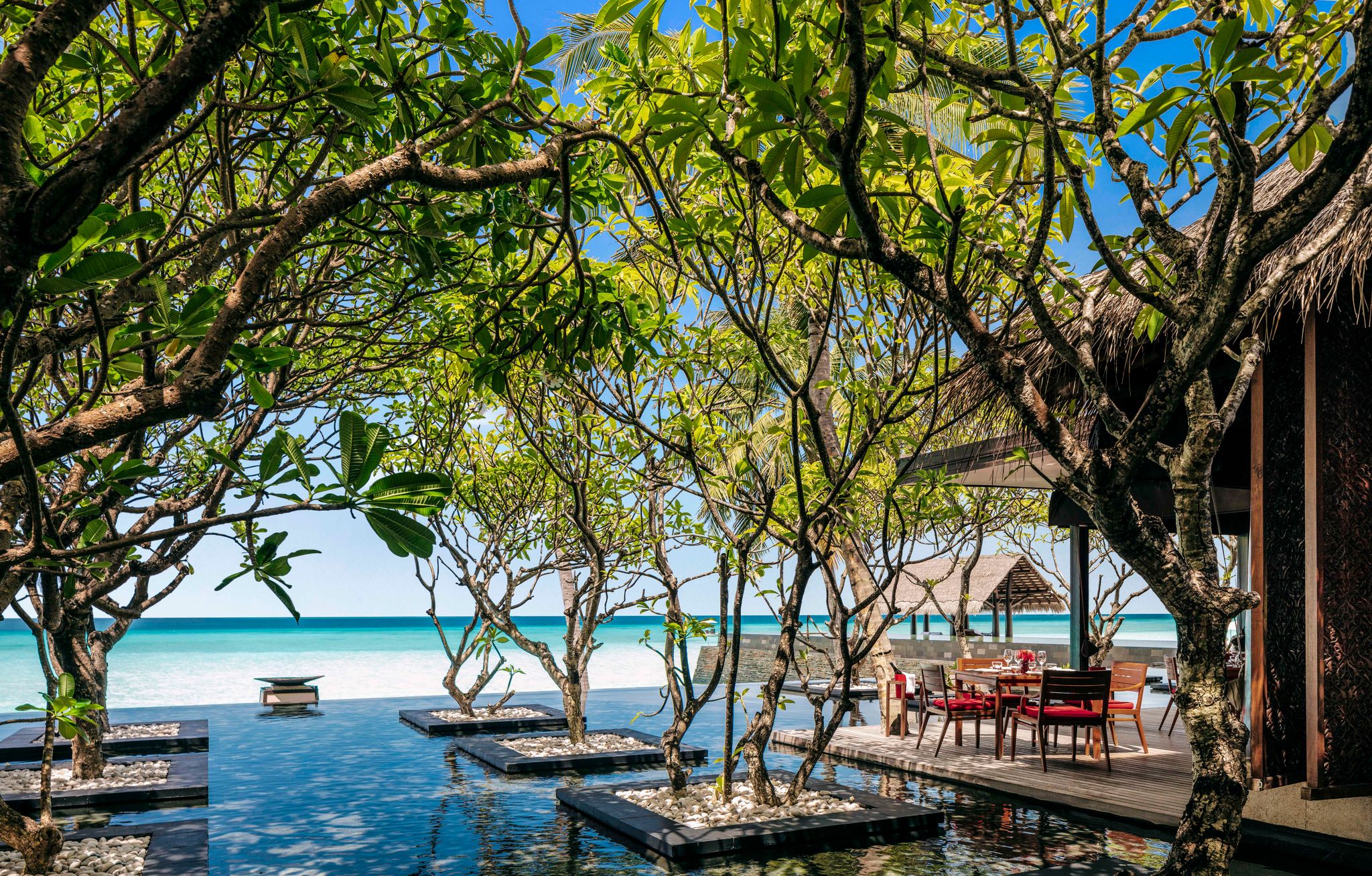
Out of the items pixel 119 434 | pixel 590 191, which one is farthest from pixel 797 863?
pixel 119 434

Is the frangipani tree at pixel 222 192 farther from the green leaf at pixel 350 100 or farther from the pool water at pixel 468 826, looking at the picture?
the pool water at pixel 468 826

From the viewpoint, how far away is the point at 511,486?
10.8 m

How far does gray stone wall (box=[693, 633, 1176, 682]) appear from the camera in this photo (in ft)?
65.2

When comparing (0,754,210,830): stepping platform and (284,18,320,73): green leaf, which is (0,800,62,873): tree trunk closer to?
(0,754,210,830): stepping platform

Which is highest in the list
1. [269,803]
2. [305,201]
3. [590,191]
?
[590,191]

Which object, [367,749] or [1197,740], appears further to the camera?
[367,749]

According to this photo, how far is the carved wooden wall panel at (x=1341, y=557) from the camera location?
5.51 metres

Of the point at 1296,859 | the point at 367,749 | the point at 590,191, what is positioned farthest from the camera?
the point at 367,749

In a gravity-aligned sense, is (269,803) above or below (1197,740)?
below

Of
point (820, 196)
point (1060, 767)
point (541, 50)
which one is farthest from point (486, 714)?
point (820, 196)

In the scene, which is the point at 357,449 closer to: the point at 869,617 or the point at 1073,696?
the point at 1073,696

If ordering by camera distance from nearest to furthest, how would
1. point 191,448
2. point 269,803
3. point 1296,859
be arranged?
point 1296,859, point 269,803, point 191,448

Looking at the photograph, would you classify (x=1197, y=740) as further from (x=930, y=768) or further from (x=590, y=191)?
(x=930, y=768)

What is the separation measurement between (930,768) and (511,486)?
5.45 meters
